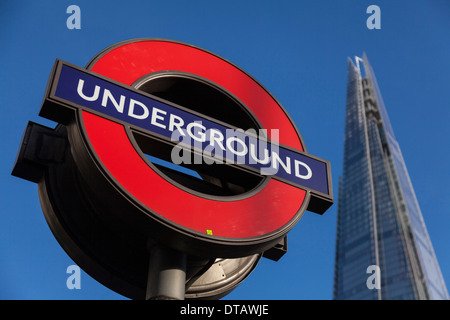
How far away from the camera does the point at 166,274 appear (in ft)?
15.4

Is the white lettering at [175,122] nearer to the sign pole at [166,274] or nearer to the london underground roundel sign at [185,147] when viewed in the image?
the london underground roundel sign at [185,147]

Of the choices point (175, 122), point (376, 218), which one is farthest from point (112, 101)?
point (376, 218)

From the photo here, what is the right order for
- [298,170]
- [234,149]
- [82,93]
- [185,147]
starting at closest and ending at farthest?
[82,93]
[185,147]
[234,149]
[298,170]

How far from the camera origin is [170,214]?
4.54 metres

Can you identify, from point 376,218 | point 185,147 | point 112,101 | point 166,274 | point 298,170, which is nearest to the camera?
point 166,274

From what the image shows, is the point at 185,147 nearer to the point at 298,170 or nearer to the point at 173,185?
the point at 173,185

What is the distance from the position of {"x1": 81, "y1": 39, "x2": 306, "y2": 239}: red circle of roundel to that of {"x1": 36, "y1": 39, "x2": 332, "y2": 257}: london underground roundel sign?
0.03 feet

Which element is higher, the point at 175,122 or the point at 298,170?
the point at 175,122

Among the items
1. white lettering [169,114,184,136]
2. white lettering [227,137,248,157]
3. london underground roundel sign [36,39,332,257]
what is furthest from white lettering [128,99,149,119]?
white lettering [227,137,248,157]

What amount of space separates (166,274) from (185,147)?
1244 mm

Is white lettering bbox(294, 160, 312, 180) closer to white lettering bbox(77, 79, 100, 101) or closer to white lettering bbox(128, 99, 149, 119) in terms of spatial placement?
white lettering bbox(128, 99, 149, 119)

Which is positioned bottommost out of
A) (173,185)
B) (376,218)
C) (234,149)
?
(173,185)
